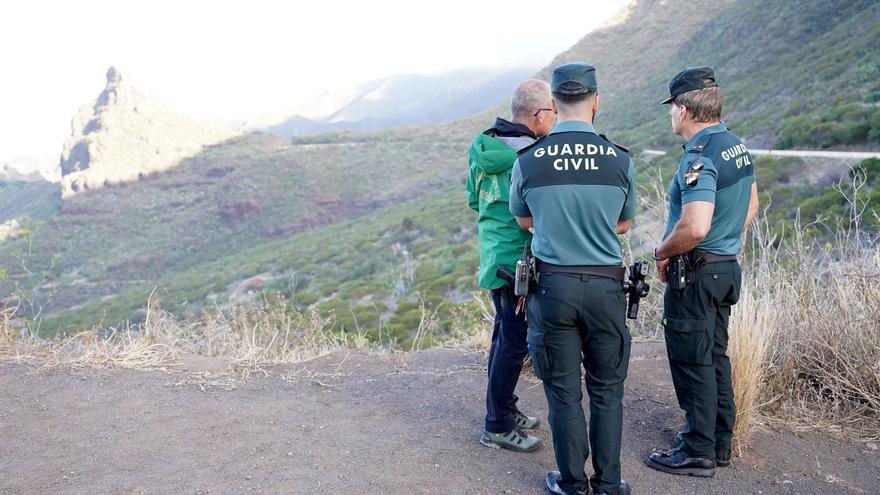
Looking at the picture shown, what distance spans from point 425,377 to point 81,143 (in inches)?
2573

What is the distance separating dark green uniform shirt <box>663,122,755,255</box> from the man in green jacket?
0.74 metres

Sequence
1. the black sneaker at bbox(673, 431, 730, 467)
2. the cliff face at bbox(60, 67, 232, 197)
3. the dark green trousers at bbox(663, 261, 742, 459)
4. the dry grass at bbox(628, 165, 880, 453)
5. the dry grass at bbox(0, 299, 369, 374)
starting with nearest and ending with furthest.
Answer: the dark green trousers at bbox(663, 261, 742, 459) < the black sneaker at bbox(673, 431, 730, 467) < the dry grass at bbox(628, 165, 880, 453) < the dry grass at bbox(0, 299, 369, 374) < the cliff face at bbox(60, 67, 232, 197)

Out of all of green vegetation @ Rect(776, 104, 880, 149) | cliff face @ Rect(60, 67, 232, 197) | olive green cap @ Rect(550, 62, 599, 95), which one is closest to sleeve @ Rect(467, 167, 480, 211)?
olive green cap @ Rect(550, 62, 599, 95)

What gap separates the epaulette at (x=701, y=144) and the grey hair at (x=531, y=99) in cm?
75

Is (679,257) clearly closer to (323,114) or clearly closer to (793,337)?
(793,337)

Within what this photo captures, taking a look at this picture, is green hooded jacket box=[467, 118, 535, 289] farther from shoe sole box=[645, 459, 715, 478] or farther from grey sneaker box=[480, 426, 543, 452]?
shoe sole box=[645, 459, 715, 478]

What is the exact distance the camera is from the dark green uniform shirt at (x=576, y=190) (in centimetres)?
288

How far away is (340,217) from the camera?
157ft

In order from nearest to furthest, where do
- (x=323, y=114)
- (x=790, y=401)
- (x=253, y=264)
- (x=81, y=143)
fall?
(x=790, y=401) < (x=253, y=264) < (x=81, y=143) < (x=323, y=114)

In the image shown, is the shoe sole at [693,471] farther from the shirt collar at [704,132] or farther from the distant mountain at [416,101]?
the distant mountain at [416,101]

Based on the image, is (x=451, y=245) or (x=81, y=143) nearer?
(x=451, y=245)

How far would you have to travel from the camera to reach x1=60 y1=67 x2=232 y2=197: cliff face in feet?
179

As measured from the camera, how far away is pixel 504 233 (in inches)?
136

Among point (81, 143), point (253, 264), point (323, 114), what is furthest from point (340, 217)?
point (323, 114)
